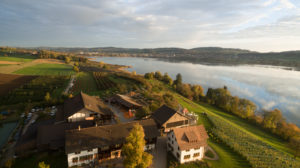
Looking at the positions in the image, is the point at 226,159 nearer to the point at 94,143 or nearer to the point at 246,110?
the point at 94,143

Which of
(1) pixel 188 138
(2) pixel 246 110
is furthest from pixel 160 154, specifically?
(2) pixel 246 110

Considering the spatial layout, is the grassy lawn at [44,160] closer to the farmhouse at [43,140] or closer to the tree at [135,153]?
the farmhouse at [43,140]

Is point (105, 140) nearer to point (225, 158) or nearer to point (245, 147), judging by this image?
point (225, 158)

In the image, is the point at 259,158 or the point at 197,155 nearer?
the point at 197,155

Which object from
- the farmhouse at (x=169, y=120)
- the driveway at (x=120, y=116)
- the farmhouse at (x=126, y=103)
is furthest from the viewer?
the farmhouse at (x=126, y=103)

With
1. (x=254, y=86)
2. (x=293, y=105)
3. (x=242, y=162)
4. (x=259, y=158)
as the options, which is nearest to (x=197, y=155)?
(x=242, y=162)

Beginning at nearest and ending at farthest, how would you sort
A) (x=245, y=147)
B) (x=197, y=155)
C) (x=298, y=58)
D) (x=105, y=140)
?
1. (x=105, y=140)
2. (x=197, y=155)
3. (x=245, y=147)
4. (x=298, y=58)

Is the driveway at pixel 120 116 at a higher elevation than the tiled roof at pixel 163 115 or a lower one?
lower

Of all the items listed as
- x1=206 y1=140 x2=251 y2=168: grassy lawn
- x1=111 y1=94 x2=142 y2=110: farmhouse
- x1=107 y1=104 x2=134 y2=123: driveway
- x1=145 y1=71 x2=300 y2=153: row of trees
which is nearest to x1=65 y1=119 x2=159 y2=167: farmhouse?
x1=206 y1=140 x2=251 y2=168: grassy lawn

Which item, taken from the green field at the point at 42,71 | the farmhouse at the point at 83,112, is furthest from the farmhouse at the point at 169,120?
the green field at the point at 42,71
